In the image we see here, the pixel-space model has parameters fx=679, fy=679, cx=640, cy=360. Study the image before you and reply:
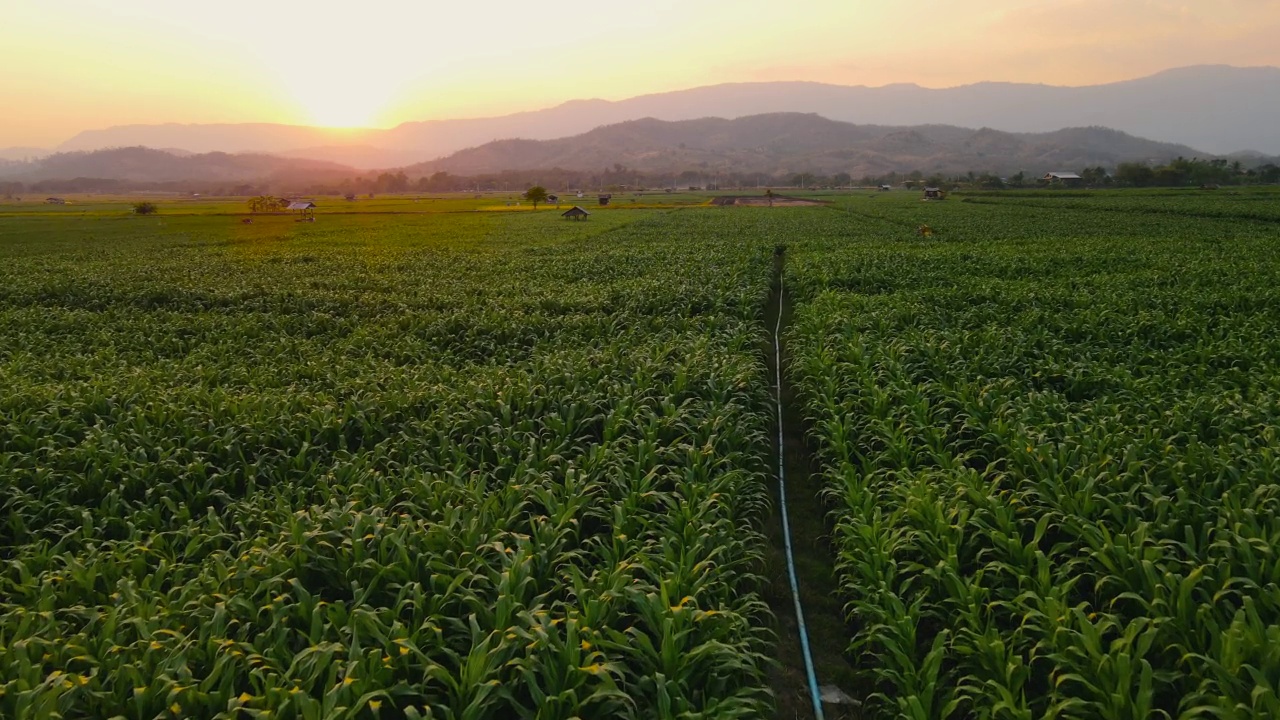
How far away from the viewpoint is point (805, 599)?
634 centimetres

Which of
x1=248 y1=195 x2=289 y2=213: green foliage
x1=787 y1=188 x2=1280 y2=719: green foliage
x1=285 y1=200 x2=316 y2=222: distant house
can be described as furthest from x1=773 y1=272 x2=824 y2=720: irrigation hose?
x1=248 y1=195 x2=289 y2=213: green foliage

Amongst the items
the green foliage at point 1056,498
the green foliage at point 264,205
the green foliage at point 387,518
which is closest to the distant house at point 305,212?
the green foliage at point 264,205

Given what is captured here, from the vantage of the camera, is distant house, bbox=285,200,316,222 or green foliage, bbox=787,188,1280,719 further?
distant house, bbox=285,200,316,222

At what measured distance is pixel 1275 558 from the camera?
15.8ft

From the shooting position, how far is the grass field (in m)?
4.10

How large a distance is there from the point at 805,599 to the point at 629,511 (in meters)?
1.88

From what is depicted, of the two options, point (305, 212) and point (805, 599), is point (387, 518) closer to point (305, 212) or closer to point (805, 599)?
point (805, 599)

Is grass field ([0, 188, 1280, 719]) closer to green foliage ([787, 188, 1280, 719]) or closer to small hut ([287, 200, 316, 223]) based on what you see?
green foliage ([787, 188, 1280, 719])

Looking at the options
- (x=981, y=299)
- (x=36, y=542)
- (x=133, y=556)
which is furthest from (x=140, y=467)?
(x=981, y=299)

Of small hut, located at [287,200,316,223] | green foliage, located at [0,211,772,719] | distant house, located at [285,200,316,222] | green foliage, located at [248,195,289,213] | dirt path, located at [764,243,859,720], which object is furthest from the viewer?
green foliage, located at [248,195,289,213]

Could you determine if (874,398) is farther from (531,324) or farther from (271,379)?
(271,379)

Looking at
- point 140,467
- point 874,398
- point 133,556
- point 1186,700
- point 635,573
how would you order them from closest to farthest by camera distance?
point 1186,700, point 635,573, point 133,556, point 140,467, point 874,398

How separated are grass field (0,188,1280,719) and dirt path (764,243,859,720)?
117 mm

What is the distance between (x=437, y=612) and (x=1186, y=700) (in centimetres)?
452
